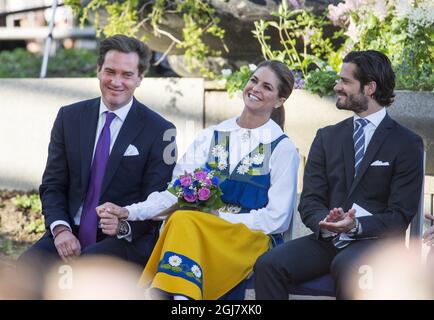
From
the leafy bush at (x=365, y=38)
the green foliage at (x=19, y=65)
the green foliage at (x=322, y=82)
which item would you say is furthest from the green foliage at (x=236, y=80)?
the green foliage at (x=19, y=65)

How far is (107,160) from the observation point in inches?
183

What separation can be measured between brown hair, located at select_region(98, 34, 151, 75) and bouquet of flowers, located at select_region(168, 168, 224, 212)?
2.20 feet

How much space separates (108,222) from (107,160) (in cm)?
40

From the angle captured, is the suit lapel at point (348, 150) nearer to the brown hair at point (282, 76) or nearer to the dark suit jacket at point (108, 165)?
the brown hair at point (282, 76)

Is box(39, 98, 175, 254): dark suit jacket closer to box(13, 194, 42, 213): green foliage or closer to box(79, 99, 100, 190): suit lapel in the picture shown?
box(79, 99, 100, 190): suit lapel

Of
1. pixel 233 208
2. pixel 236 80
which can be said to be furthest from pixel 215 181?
pixel 236 80

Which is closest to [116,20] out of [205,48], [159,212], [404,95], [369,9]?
[205,48]

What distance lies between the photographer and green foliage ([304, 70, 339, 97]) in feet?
20.1

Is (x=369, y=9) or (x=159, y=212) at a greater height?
(x=369, y=9)

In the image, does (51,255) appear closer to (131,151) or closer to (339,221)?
(131,151)

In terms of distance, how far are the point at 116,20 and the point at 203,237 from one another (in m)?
3.33

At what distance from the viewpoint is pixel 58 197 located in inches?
185

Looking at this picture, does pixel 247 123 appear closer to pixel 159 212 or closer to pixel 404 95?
pixel 159 212

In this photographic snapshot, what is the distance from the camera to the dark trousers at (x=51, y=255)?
4.43m
